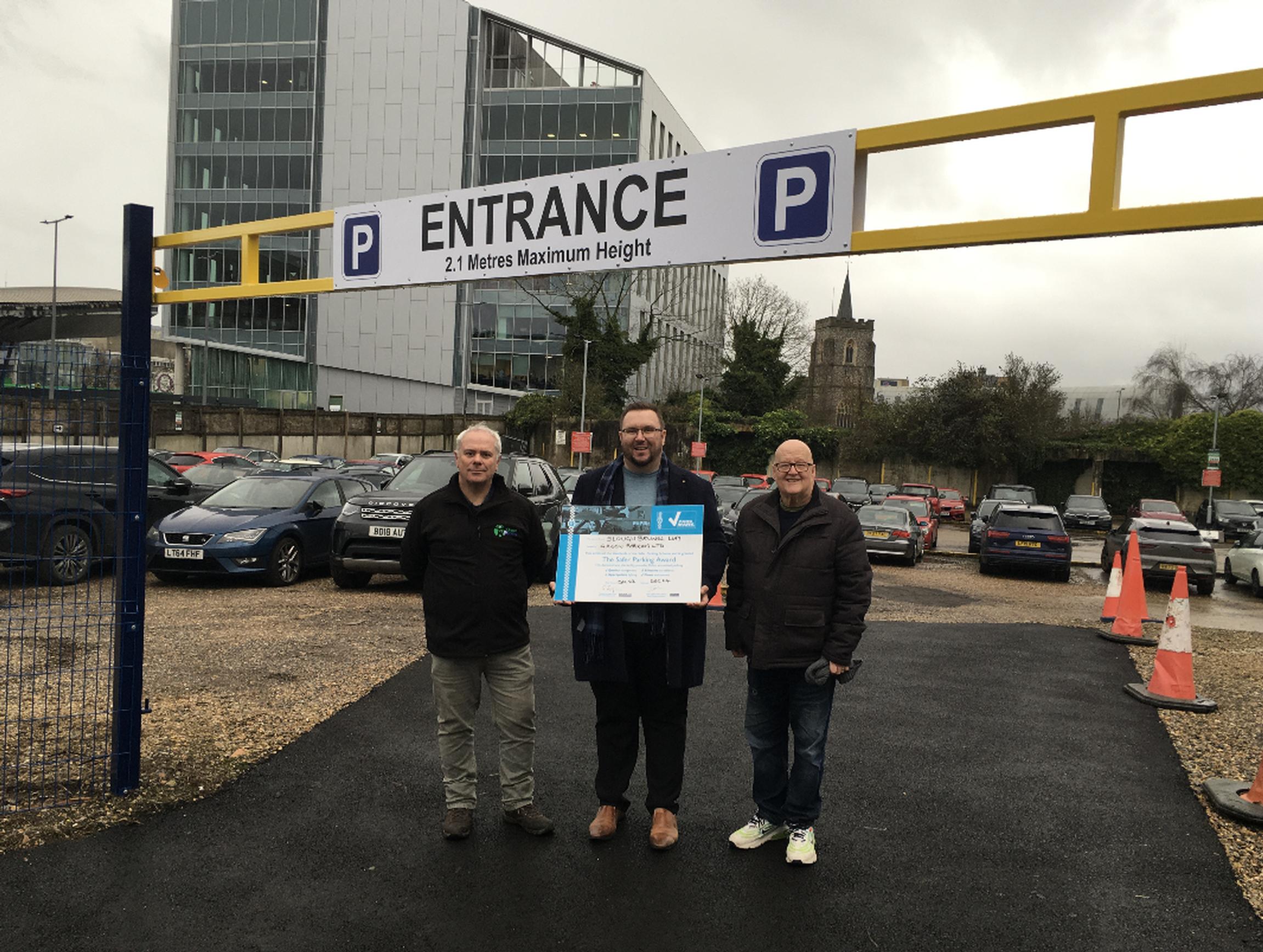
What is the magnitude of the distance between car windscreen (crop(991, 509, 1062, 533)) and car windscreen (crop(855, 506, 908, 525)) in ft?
7.43

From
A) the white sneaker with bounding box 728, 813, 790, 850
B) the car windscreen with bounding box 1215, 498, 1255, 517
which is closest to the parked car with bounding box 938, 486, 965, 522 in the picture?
the car windscreen with bounding box 1215, 498, 1255, 517

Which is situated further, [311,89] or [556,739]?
[311,89]

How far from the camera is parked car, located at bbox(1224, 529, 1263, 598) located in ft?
63.2

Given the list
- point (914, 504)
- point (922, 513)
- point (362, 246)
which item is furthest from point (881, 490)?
point (362, 246)

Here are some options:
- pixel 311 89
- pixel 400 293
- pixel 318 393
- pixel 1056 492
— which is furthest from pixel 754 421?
pixel 311 89

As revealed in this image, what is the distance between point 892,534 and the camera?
21.8 m

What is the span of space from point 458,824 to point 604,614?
3.93ft

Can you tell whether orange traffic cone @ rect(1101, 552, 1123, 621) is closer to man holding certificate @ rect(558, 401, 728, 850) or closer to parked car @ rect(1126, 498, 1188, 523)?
man holding certificate @ rect(558, 401, 728, 850)

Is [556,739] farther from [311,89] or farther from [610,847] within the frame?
[311,89]

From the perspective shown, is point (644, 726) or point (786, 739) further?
point (786, 739)

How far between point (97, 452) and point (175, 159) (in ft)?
211

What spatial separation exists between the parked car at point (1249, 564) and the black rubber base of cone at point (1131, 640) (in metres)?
10.4

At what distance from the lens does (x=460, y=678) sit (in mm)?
4602

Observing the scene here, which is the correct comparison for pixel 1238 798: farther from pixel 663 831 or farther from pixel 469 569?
pixel 469 569
